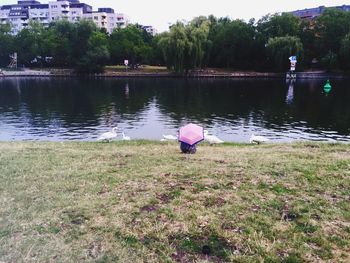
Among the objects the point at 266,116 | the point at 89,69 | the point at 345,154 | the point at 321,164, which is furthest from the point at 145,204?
the point at 89,69

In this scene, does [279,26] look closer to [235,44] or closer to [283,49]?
[235,44]

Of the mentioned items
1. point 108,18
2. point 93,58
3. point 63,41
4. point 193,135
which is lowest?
point 193,135

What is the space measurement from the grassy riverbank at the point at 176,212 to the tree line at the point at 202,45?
58.4 meters

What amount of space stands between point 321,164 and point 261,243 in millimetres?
3846

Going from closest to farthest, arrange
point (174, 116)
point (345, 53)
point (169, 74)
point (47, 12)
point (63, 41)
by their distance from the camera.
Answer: point (174, 116) < point (345, 53) < point (169, 74) < point (63, 41) < point (47, 12)

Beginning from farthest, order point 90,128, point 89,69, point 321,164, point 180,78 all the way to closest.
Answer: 1. point 89,69
2. point 180,78
3. point 90,128
4. point 321,164

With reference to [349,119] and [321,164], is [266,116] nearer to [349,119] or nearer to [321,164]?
[349,119]

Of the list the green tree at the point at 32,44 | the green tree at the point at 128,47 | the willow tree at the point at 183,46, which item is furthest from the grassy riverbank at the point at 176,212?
the green tree at the point at 32,44

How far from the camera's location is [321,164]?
7.48 m

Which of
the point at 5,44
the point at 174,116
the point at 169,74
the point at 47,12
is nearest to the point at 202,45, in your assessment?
the point at 169,74

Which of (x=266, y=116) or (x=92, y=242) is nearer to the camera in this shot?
(x=92, y=242)

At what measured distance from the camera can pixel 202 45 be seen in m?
66.6

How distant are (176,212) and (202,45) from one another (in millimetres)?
64311

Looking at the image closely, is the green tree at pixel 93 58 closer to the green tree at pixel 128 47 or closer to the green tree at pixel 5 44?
the green tree at pixel 128 47
